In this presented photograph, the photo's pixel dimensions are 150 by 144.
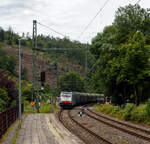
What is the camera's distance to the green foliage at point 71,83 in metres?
104

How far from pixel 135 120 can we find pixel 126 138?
9180mm

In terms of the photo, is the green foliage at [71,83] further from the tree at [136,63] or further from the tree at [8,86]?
the tree at [136,63]

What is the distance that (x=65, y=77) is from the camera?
11044cm

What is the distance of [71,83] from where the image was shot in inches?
4296

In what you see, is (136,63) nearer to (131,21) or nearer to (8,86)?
(131,21)

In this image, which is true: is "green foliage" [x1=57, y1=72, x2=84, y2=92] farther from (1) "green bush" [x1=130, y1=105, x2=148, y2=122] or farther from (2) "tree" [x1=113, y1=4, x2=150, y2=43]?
(1) "green bush" [x1=130, y1=105, x2=148, y2=122]

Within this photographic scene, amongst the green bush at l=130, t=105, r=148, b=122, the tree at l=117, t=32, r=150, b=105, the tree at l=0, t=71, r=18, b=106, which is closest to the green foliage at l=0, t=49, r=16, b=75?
the tree at l=0, t=71, r=18, b=106

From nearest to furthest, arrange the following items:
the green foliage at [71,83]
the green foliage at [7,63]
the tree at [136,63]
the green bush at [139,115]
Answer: the green bush at [139,115]
the tree at [136,63]
the green foliage at [71,83]
the green foliage at [7,63]

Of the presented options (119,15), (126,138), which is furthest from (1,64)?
(126,138)

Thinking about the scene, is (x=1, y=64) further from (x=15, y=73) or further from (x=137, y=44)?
(x=137, y=44)

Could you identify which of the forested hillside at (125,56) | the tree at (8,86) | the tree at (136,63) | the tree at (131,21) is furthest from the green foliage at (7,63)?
the tree at (136,63)

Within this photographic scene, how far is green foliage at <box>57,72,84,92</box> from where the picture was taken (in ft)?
343

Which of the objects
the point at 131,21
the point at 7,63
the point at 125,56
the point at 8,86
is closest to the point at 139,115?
the point at 125,56

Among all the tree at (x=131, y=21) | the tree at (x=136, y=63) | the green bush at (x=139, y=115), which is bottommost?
the green bush at (x=139, y=115)
